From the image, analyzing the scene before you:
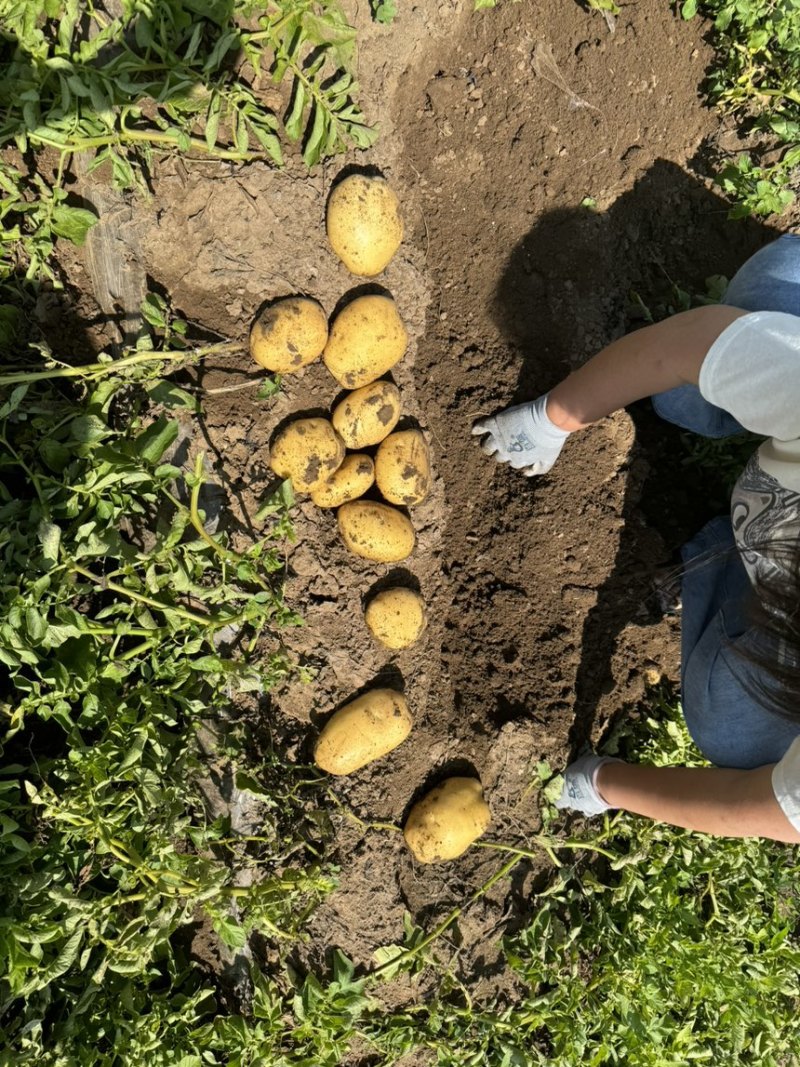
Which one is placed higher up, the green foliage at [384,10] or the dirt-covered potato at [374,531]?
the green foliage at [384,10]

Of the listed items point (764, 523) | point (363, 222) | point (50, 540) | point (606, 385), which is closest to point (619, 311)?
point (606, 385)

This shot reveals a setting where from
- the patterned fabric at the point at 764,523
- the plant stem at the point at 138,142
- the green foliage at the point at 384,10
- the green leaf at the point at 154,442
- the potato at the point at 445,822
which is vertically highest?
the green foliage at the point at 384,10

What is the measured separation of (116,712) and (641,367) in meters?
1.59

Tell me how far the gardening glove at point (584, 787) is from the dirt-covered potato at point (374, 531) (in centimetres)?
85

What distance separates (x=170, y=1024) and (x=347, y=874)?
0.59 m

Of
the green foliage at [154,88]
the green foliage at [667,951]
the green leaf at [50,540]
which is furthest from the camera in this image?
the green foliage at [667,951]

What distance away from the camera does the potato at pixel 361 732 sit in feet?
7.22

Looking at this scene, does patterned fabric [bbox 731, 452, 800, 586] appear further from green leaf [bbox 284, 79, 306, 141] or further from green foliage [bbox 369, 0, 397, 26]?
green foliage [bbox 369, 0, 397, 26]

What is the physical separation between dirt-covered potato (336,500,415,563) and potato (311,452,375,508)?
3 cm

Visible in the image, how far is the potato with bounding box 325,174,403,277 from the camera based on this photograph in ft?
7.36

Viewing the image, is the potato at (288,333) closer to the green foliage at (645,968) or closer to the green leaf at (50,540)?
the green leaf at (50,540)

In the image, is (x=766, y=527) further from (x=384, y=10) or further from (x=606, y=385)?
(x=384, y=10)

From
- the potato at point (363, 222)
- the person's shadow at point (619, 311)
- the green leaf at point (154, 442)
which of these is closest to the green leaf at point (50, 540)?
the green leaf at point (154, 442)

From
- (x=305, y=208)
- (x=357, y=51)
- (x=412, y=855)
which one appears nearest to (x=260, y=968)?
(x=412, y=855)
